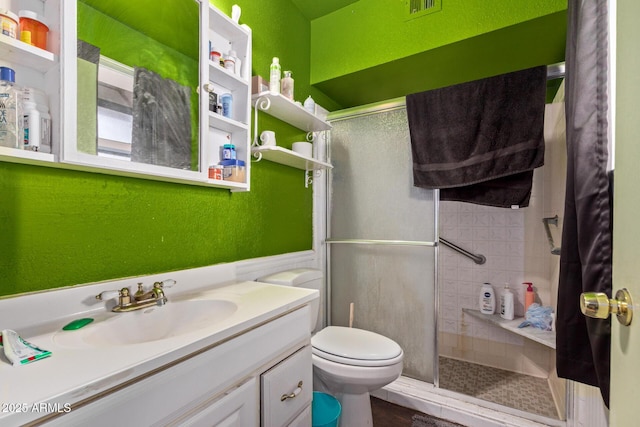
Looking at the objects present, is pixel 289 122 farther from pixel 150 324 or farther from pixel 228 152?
pixel 150 324

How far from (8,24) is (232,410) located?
1.12 metres

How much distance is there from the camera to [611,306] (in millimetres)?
499

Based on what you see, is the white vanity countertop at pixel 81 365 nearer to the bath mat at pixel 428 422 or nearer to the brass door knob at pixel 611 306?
the brass door knob at pixel 611 306

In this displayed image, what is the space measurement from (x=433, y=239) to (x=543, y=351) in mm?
1312

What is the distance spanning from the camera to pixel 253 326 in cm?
86

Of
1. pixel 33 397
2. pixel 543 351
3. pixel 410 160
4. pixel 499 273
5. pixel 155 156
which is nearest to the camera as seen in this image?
pixel 33 397

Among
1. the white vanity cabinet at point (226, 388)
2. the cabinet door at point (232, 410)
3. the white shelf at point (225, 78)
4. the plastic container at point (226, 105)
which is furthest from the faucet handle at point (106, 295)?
the white shelf at point (225, 78)

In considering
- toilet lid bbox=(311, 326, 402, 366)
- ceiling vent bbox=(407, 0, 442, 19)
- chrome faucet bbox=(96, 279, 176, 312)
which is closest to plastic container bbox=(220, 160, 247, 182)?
chrome faucet bbox=(96, 279, 176, 312)

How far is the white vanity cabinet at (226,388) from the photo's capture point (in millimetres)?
555

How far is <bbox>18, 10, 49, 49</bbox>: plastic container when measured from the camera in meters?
0.75

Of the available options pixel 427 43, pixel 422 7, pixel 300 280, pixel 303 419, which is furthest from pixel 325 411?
pixel 422 7

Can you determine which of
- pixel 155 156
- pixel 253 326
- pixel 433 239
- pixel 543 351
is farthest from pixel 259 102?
pixel 543 351

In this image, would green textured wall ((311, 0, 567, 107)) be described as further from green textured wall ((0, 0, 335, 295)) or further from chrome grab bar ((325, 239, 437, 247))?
chrome grab bar ((325, 239, 437, 247))

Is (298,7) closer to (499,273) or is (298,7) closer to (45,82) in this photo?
(45,82)
